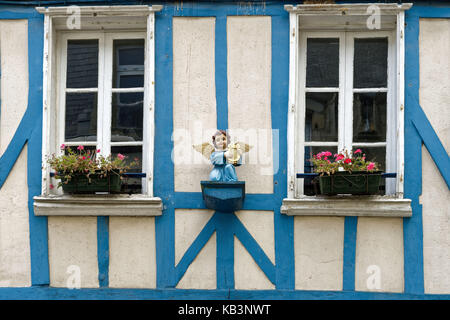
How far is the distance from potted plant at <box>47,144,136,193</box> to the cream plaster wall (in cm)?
43

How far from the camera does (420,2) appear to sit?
5.10 meters

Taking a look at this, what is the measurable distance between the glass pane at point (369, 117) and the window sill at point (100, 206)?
1877 mm

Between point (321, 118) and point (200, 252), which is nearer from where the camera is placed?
point (200, 252)

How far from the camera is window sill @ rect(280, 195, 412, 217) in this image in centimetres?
483

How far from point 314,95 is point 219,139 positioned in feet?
3.30

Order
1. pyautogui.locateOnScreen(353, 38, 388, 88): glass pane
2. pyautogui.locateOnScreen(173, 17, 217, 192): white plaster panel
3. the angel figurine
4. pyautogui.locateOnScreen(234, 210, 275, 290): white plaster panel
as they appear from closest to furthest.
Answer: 1. the angel figurine
2. pyautogui.locateOnScreen(234, 210, 275, 290): white plaster panel
3. pyautogui.locateOnScreen(173, 17, 217, 192): white plaster panel
4. pyautogui.locateOnScreen(353, 38, 388, 88): glass pane

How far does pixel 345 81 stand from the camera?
5.27 meters

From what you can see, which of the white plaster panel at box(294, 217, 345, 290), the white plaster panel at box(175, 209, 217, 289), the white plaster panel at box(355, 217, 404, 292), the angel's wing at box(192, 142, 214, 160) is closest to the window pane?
the white plaster panel at box(355, 217, 404, 292)

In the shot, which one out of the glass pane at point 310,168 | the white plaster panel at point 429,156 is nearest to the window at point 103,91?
the glass pane at point 310,168

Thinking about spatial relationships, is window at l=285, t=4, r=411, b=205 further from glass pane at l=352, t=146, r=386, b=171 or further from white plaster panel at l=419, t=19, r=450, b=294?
white plaster panel at l=419, t=19, r=450, b=294

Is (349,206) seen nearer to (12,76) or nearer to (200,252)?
(200,252)

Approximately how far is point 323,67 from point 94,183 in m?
2.27

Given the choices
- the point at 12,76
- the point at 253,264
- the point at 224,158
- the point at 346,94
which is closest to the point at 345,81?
the point at 346,94
